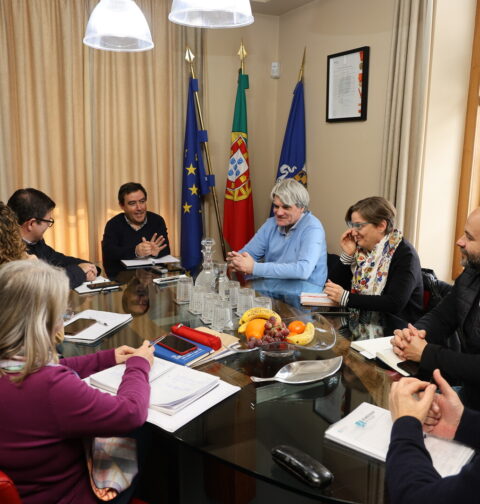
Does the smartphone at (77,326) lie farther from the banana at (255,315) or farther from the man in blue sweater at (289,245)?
the man in blue sweater at (289,245)

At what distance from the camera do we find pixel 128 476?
4.00ft

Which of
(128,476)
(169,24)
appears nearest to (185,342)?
(128,476)

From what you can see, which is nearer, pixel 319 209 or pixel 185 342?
pixel 185 342

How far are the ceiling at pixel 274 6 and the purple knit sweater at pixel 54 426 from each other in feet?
12.5

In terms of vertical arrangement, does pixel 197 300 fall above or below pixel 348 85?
below

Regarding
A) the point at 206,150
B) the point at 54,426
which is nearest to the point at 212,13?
the point at 54,426

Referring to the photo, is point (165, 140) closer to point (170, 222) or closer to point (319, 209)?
point (170, 222)

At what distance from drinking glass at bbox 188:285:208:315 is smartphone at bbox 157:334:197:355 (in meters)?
0.38

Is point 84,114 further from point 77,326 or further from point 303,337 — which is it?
point 303,337

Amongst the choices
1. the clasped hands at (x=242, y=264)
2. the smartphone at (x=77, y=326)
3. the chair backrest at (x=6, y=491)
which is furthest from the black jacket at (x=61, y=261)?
the chair backrest at (x=6, y=491)

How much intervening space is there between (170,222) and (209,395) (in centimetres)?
318

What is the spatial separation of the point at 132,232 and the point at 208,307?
5.99ft

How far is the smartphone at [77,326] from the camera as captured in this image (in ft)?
5.98

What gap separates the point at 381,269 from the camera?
2387 millimetres
